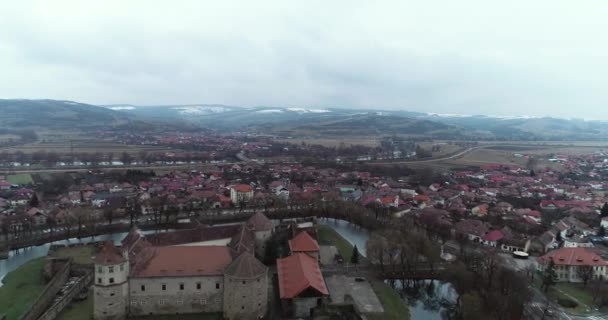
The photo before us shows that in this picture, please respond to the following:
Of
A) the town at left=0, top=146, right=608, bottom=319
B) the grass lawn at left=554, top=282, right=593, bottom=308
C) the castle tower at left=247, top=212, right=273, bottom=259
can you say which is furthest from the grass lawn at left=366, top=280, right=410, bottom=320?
the grass lawn at left=554, top=282, right=593, bottom=308

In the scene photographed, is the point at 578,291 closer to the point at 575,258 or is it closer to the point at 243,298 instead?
the point at 575,258

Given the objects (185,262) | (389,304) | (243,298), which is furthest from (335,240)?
(185,262)

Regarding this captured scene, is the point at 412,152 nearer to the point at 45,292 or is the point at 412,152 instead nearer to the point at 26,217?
the point at 26,217

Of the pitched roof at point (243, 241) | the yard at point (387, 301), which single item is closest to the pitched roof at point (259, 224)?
the pitched roof at point (243, 241)

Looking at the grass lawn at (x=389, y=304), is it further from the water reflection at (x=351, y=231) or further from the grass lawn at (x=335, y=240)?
the water reflection at (x=351, y=231)

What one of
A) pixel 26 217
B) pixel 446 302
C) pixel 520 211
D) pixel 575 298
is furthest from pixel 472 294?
pixel 26 217
